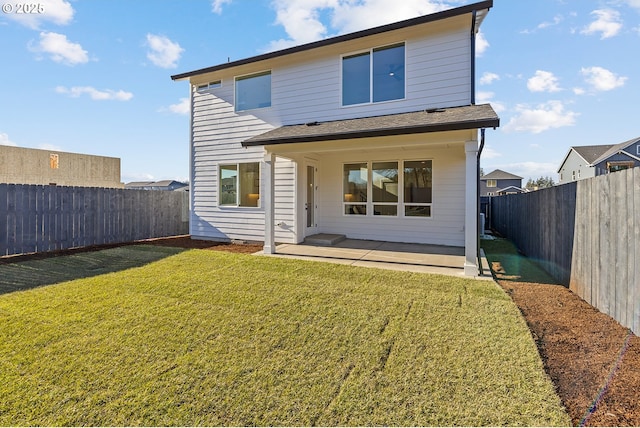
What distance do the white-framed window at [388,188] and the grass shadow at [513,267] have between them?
2.30 m

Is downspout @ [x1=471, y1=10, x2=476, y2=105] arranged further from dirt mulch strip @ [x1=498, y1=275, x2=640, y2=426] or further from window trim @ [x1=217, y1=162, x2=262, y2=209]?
window trim @ [x1=217, y1=162, x2=262, y2=209]

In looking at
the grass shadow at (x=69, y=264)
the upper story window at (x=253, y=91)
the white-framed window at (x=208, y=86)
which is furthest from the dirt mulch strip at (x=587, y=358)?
the white-framed window at (x=208, y=86)

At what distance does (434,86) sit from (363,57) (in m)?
2.30

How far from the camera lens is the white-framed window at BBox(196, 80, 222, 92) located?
10361 millimetres

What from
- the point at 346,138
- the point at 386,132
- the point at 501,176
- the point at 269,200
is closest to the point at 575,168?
the point at 501,176

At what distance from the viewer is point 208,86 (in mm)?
10531

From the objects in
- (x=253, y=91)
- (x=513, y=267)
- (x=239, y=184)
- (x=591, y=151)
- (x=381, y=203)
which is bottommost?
(x=513, y=267)

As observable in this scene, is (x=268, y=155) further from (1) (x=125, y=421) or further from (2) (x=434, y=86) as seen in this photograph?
(1) (x=125, y=421)

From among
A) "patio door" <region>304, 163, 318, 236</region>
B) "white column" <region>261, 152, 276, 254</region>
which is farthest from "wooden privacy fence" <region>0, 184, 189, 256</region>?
"patio door" <region>304, 163, 318, 236</region>

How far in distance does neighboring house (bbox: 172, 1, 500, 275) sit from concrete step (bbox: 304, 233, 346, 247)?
302 mm

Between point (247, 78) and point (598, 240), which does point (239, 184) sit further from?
point (598, 240)

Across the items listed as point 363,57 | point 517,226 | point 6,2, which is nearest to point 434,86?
point 363,57

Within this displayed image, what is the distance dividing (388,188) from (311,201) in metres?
2.62

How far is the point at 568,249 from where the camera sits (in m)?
5.15
